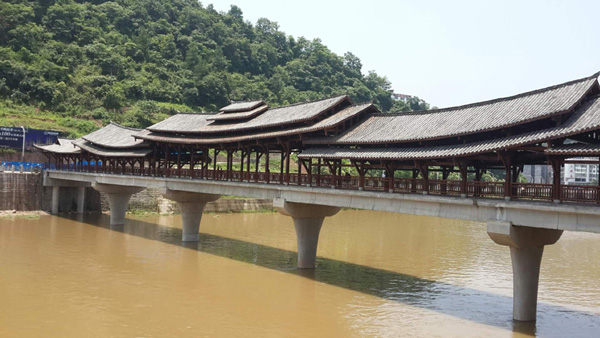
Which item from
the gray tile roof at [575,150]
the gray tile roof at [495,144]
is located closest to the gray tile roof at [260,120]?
the gray tile roof at [495,144]

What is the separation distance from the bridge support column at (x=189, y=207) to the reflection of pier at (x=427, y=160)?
72mm

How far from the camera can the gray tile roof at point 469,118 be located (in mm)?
19531

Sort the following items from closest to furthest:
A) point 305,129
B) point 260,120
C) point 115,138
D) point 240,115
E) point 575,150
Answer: point 575,150, point 305,129, point 260,120, point 240,115, point 115,138

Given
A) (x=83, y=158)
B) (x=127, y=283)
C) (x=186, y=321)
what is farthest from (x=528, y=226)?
(x=83, y=158)

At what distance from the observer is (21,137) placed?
205 ft

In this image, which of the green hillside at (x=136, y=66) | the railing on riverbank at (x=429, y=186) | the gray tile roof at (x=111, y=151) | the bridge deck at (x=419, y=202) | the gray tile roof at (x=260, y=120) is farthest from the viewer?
the green hillside at (x=136, y=66)

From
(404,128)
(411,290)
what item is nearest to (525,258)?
(411,290)

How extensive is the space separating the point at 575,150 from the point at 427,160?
6.68m

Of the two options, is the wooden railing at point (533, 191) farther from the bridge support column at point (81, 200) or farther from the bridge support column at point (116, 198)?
the bridge support column at point (81, 200)

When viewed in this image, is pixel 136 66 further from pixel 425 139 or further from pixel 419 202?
pixel 419 202

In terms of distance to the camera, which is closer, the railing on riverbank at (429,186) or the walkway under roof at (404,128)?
the railing on riverbank at (429,186)

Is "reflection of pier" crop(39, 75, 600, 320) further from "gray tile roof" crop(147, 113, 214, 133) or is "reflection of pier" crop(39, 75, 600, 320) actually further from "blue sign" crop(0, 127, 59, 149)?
"blue sign" crop(0, 127, 59, 149)

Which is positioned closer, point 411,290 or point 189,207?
point 411,290

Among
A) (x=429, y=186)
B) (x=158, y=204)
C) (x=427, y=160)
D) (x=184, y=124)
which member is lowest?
(x=158, y=204)
